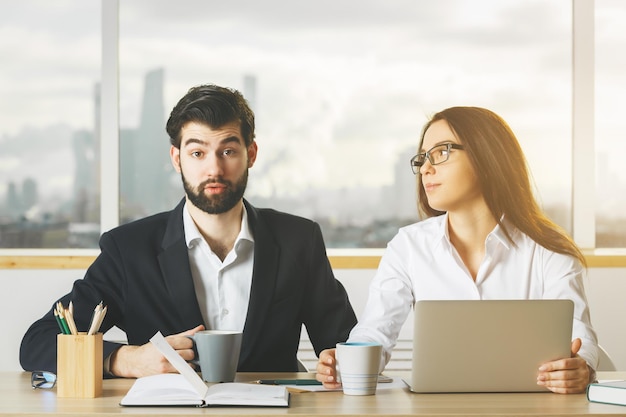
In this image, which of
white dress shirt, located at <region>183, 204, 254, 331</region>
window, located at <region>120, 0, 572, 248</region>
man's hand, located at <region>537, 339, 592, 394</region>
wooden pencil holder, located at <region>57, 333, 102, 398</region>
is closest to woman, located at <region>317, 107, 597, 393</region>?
white dress shirt, located at <region>183, 204, 254, 331</region>

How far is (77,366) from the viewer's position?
1.59 meters

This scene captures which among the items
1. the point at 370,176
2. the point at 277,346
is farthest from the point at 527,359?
the point at 370,176

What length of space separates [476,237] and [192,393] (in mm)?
960

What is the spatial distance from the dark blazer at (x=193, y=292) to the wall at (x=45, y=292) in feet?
3.83

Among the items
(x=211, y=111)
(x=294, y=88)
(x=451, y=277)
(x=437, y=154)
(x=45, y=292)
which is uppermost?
(x=294, y=88)

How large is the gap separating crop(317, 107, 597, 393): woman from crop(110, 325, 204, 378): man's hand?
49cm

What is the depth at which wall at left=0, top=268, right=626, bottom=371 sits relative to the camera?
3.39 m

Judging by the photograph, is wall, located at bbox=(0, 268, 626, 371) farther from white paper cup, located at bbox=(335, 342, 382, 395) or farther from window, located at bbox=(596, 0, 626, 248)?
white paper cup, located at bbox=(335, 342, 382, 395)

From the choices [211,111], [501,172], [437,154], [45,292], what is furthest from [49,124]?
[501,172]

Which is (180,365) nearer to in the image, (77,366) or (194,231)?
(77,366)

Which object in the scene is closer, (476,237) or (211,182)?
(211,182)

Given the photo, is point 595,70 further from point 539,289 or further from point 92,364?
point 92,364

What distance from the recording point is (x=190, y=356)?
5.67ft

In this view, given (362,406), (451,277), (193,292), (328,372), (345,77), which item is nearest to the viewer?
(362,406)
